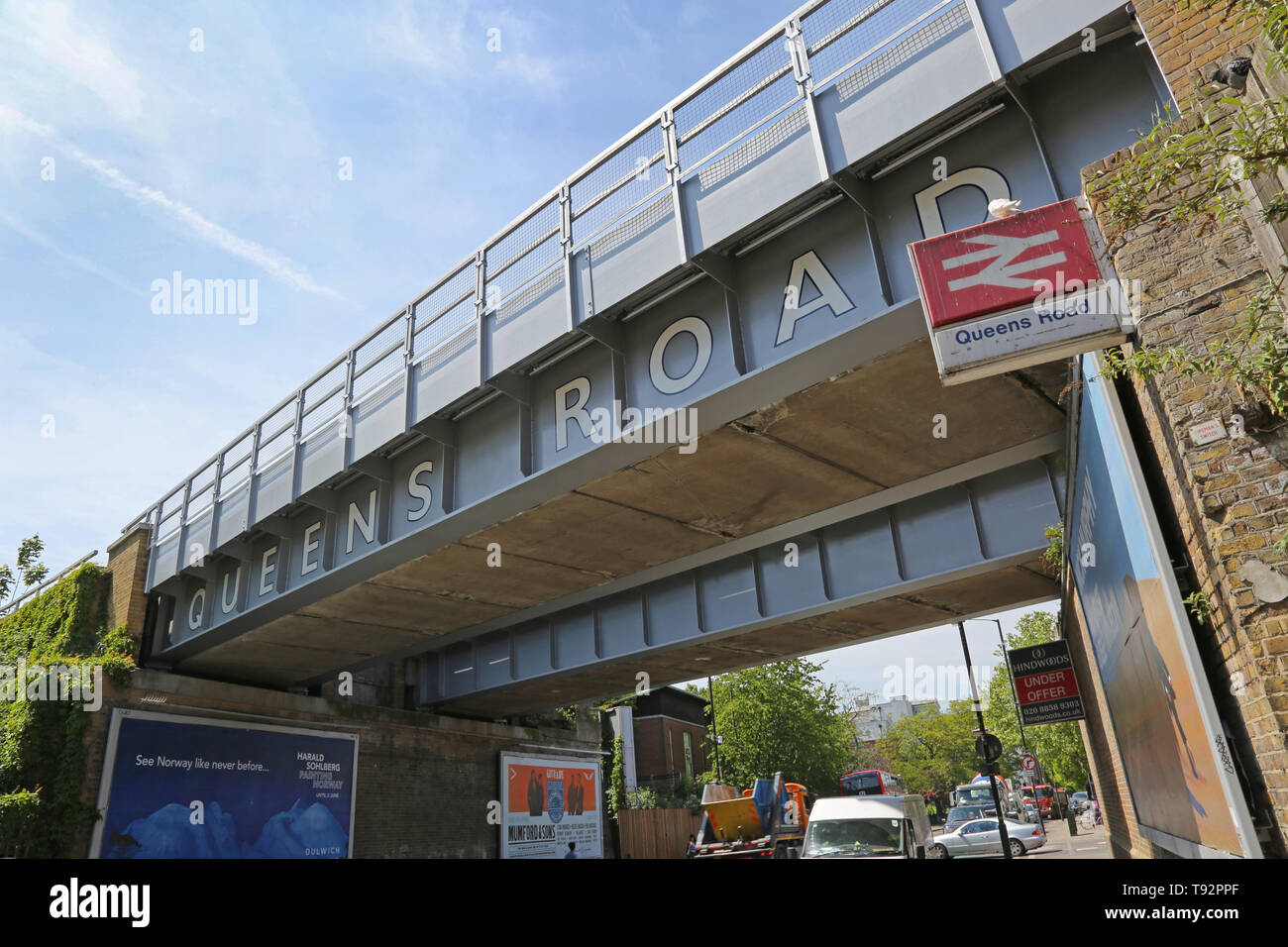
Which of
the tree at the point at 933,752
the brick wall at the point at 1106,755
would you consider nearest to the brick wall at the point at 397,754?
the brick wall at the point at 1106,755

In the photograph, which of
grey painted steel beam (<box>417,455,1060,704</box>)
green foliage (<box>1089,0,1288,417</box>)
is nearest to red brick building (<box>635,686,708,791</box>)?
grey painted steel beam (<box>417,455,1060,704</box>)

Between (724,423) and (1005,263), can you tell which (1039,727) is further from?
(1005,263)

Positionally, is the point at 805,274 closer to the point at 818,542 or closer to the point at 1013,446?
the point at 1013,446

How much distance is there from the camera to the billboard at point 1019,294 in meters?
5.68

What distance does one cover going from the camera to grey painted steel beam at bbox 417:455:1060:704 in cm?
1241

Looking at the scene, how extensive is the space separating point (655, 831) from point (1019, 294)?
3210 centimetres

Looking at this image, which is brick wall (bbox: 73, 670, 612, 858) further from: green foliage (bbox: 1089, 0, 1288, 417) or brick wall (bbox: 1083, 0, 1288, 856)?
green foliage (bbox: 1089, 0, 1288, 417)

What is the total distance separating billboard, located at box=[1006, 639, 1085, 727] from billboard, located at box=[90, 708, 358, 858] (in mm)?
16364

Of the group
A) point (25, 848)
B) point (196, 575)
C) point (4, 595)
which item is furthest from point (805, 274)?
point (4, 595)

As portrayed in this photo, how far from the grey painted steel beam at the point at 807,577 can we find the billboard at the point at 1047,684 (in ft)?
15.2

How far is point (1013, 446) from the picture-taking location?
1084 centimetres

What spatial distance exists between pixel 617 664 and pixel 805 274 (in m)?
12.1

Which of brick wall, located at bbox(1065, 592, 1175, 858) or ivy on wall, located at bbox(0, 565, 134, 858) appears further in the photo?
ivy on wall, located at bbox(0, 565, 134, 858)
